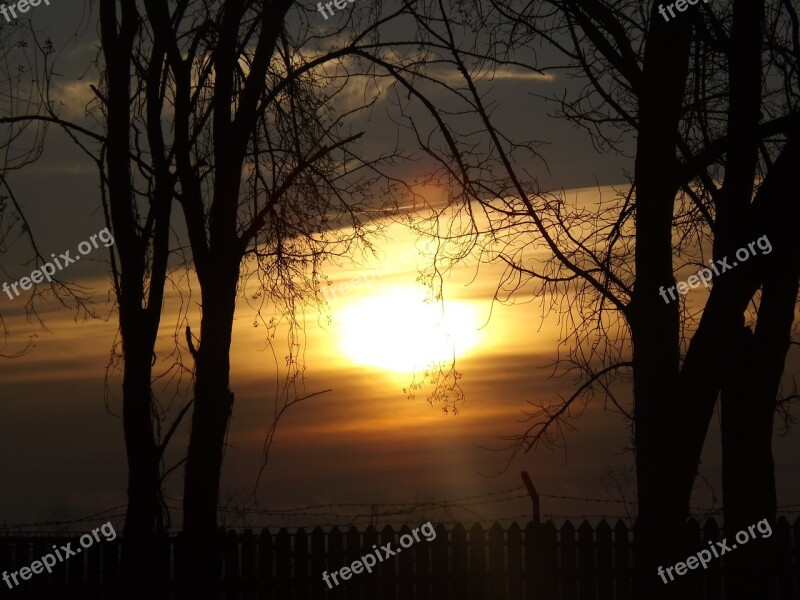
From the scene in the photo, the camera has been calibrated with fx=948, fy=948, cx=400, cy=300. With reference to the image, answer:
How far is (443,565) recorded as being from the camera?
36.5 ft

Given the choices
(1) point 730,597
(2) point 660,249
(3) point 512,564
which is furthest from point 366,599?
(2) point 660,249

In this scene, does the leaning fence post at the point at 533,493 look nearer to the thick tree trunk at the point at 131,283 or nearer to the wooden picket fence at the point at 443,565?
the wooden picket fence at the point at 443,565

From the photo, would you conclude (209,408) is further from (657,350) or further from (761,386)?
(761,386)

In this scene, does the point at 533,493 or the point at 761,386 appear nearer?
the point at 761,386

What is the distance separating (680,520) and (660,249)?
5.68ft

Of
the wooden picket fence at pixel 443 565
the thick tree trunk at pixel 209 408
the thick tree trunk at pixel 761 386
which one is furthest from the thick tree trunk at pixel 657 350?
the wooden picket fence at pixel 443 565

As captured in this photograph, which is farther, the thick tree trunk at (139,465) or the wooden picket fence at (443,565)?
the wooden picket fence at (443,565)

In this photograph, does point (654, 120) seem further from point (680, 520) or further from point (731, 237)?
point (680, 520)

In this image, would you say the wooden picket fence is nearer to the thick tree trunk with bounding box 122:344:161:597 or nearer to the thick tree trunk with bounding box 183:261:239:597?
the thick tree trunk with bounding box 122:344:161:597

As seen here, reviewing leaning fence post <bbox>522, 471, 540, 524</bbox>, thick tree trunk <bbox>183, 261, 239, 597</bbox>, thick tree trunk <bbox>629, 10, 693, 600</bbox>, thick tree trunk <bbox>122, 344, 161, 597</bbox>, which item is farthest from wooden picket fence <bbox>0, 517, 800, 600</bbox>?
thick tree trunk <bbox>629, 10, 693, 600</bbox>

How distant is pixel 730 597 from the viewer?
7191 mm

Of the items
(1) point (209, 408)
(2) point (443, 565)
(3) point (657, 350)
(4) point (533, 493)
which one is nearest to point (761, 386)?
(3) point (657, 350)

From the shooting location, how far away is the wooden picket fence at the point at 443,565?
10820mm

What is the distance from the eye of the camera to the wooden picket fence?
10.8 metres
